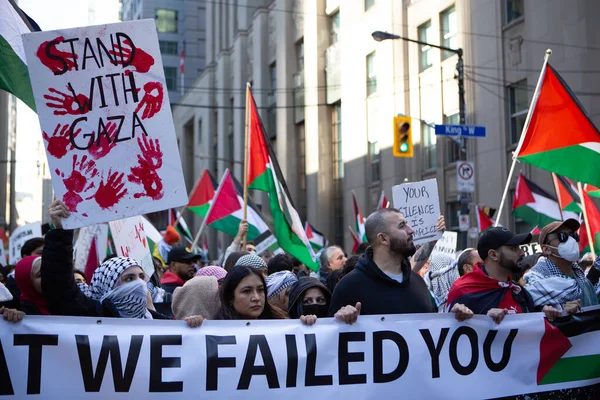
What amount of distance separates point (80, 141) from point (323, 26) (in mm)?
34922

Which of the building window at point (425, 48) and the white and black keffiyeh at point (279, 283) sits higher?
the building window at point (425, 48)

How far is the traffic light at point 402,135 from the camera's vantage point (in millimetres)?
19938

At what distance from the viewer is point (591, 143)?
862 cm

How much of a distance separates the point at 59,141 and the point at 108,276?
96 centimetres

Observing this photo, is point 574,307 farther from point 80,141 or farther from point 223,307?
point 80,141

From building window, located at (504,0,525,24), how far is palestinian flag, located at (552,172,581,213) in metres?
10.4

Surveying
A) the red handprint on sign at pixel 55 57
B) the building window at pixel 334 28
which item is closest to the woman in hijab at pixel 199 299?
the red handprint on sign at pixel 55 57

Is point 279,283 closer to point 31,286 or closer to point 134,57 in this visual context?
point 31,286

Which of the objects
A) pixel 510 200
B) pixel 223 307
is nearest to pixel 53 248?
pixel 223 307

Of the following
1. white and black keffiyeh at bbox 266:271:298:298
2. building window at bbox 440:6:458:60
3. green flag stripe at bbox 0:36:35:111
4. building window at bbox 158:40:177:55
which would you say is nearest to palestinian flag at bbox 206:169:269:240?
white and black keffiyeh at bbox 266:271:298:298

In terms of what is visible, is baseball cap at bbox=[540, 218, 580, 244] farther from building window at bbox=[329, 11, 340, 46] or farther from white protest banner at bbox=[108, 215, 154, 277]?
building window at bbox=[329, 11, 340, 46]

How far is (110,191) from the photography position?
4.86 metres

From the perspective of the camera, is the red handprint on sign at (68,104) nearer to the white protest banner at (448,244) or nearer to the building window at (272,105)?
the white protest banner at (448,244)

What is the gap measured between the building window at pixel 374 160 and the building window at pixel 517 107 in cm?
917
